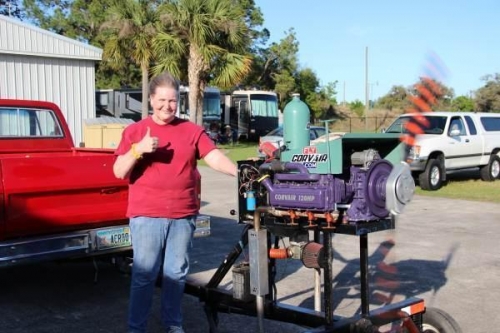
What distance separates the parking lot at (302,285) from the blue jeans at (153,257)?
95cm

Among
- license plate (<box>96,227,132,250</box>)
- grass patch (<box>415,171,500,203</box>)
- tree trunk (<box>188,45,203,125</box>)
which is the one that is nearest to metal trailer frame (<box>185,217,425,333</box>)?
license plate (<box>96,227,132,250</box>)

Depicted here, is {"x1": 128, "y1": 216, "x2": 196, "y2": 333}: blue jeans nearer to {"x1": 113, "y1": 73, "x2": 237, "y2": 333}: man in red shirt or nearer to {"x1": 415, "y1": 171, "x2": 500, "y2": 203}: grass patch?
{"x1": 113, "y1": 73, "x2": 237, "y2": 333}: man in red shirt

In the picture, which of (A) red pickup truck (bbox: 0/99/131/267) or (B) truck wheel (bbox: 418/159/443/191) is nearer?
(A) red pickup truck (bbox: 0/99/131/267)

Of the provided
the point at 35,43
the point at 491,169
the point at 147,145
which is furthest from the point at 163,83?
the point at 491,169

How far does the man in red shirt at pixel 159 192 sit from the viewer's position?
3.92 meters

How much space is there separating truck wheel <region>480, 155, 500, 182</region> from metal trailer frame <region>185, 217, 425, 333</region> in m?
14.4

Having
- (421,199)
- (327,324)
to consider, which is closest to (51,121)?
(327,324)

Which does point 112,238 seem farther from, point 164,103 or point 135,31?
point 135,31

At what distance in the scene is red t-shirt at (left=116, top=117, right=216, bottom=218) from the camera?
3.92 metres

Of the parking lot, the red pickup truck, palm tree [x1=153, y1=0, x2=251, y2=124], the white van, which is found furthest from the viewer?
palm tree [x1=153, y1=0, x2=251, y2=124]

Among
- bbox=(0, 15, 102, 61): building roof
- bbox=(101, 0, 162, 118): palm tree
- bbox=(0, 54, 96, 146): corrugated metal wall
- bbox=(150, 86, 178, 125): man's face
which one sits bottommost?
bbox=(150, 86, 178, 125): man's face

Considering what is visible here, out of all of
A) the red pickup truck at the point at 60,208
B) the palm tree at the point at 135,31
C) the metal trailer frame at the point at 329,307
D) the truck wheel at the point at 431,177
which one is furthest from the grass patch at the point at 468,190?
the palm tree at the point at 135,31

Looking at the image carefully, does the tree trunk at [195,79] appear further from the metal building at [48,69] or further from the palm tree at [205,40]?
the metal building at [48,69]

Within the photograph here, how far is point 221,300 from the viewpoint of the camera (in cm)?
434
